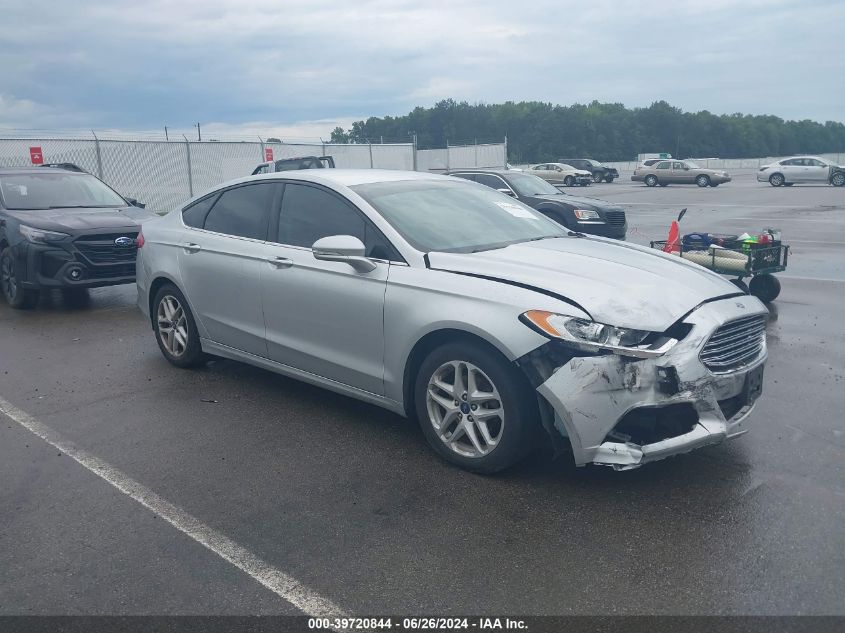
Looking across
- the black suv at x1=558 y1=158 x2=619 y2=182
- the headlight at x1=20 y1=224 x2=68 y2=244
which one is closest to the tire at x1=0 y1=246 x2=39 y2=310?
the headlight at x1=20 y1=224 x2=68 y2=244

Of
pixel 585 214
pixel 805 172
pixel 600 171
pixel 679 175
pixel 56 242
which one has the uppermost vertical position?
pixel 56 242

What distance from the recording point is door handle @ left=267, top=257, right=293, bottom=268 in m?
5.31

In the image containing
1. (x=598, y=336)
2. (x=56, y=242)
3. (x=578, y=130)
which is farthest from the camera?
(x=578, y=130)

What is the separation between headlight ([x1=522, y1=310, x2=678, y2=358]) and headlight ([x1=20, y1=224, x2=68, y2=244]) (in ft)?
23.1

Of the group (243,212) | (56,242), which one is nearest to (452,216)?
(243,212)

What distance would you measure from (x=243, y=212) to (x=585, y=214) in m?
9.09

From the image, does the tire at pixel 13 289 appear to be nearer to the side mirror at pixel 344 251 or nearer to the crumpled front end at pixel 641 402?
the side mirror at pixel 344 251

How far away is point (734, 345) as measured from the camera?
4.23 meters

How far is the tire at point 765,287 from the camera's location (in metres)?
9.20

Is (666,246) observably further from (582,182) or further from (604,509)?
(582,182)

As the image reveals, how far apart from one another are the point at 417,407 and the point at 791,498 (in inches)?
79.4

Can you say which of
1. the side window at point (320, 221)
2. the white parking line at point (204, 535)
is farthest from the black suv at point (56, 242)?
the side window at point (320, 221)

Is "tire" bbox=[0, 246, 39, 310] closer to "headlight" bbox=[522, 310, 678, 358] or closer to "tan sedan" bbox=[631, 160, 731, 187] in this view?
"headlight" bbox=[522, 310, 678, 358]

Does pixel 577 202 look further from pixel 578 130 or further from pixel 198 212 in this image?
pixel 578 130
